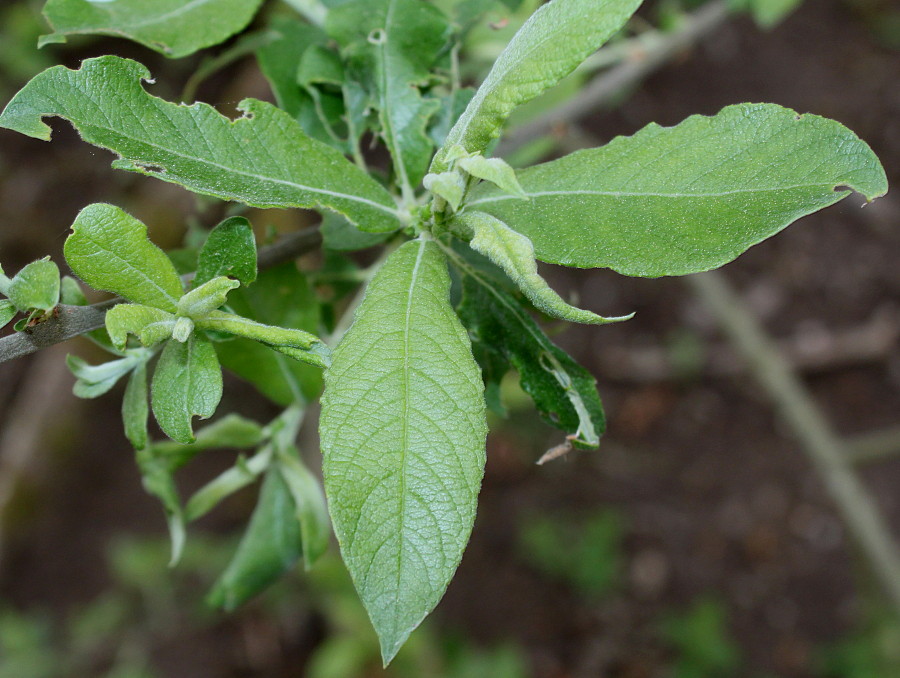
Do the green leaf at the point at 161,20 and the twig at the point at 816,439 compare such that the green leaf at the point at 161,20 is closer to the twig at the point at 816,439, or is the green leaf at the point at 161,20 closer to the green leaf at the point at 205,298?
the green leaf at the point at 205,298

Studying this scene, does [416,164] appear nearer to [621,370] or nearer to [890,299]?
[621,370]

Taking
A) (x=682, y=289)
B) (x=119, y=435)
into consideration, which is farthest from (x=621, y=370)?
(x=119, y=435)

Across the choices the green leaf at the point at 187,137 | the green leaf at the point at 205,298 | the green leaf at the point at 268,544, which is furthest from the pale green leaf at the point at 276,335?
the green leaf at the point at 268,544

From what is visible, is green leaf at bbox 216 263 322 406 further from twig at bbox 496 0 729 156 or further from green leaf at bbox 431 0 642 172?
twig at bbox 496 0 729 156

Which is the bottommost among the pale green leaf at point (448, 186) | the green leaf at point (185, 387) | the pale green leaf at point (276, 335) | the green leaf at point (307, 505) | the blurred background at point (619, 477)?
the blurred background at point (619, 477)

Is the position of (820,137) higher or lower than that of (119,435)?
higher

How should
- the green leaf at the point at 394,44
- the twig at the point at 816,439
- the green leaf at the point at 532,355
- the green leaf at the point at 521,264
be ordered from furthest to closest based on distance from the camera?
the twig at the point at 816,439, the green leaf at the point at 394,44, the green leaf at the point at 532,355, the green leaf at the point at 521,264

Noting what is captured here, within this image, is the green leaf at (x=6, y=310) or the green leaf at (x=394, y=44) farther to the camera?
the green leaf at (x=394, y=44)
